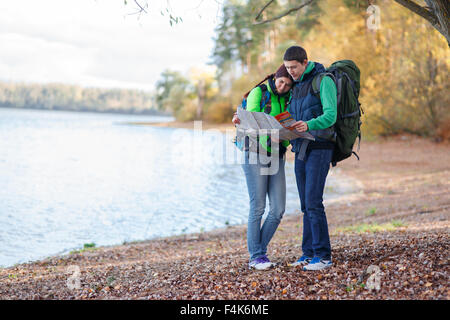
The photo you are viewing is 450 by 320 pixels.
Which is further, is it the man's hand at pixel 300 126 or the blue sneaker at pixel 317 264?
the blue sneaker at pixel 317 264

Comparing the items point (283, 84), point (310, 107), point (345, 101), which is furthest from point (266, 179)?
point (345, 101)

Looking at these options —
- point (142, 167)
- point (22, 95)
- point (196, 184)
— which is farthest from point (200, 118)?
point (22, 95)

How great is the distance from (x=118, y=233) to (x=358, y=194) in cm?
721

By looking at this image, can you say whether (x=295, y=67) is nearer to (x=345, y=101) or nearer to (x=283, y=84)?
(x=283, y=84)

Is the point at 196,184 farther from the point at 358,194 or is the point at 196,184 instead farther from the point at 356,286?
the point at 356,286

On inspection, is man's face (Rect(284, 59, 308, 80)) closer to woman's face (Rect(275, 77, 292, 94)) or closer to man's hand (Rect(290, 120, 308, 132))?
woman's face (Rect(275, 77, 292, 94))

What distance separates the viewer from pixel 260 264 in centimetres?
452

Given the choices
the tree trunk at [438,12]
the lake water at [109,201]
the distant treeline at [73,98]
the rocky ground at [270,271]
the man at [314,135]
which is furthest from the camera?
the distant treeline at [73,98]

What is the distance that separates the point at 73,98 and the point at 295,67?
15334cm

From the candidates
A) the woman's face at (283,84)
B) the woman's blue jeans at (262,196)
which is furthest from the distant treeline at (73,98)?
the woman's face at (283,84)

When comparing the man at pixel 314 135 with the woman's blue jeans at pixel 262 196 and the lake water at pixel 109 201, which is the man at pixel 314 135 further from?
the lake water at pixel 109 201

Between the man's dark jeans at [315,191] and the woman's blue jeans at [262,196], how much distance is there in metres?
0.22

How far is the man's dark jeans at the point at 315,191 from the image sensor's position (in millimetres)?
4098

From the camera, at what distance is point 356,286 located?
3.80m
